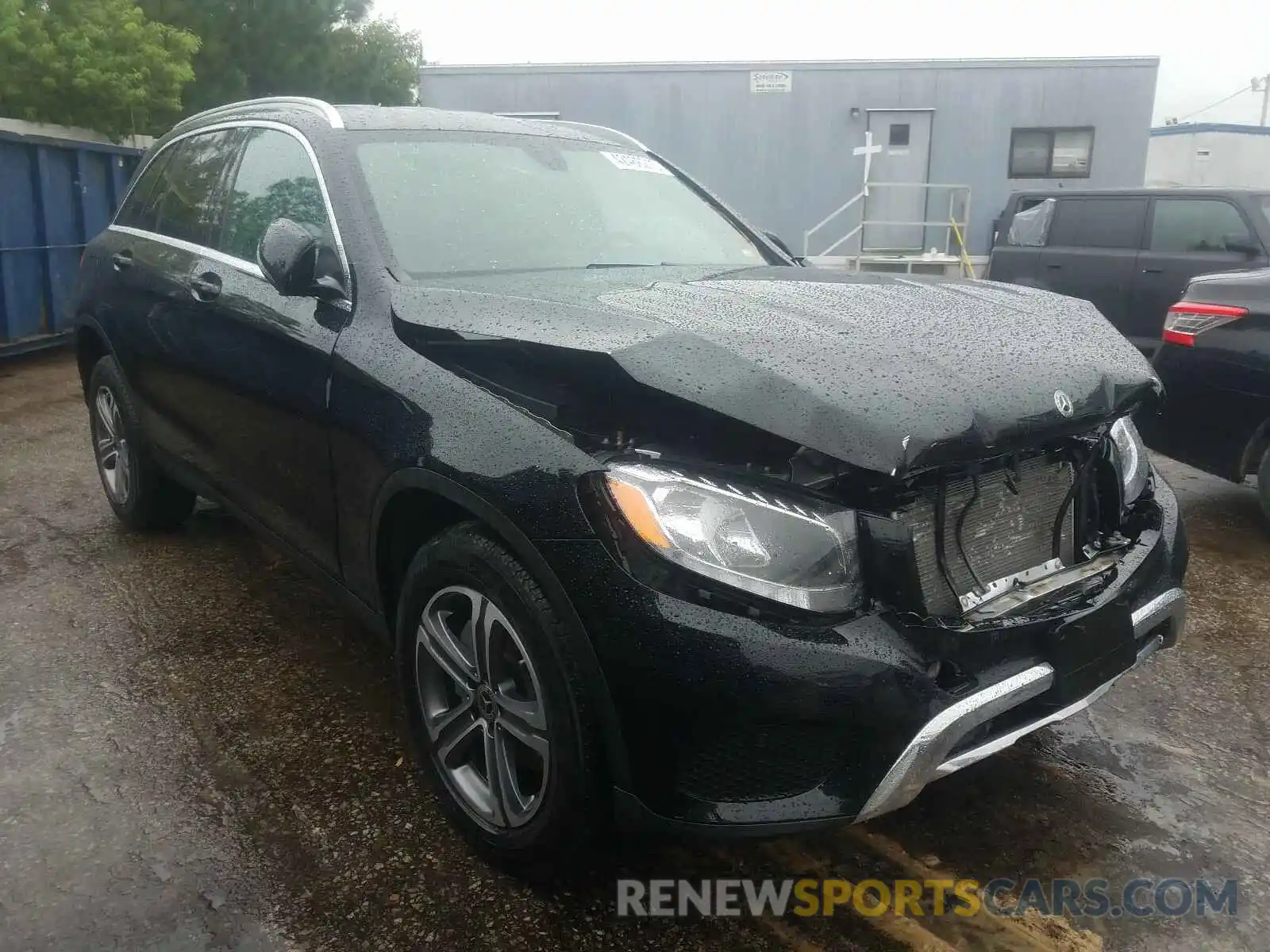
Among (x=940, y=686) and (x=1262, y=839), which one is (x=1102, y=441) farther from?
(x=1262, y=839)

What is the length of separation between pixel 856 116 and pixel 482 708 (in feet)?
46.5

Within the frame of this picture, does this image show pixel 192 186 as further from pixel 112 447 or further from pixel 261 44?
pixel 261 44

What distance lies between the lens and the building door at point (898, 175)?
1481 cm

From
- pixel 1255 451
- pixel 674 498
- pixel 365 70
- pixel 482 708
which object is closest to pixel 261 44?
pixel 365 70

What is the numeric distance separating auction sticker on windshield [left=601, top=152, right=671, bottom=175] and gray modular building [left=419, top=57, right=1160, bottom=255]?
11.2 metres

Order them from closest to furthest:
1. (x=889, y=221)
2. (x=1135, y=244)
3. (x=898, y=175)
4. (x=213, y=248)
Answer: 1. (x=213, y=248)
2. (x=1135, y=244)
3. (x=898, y=175)
4. (x=889, y=221)

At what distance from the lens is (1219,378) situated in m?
4.85

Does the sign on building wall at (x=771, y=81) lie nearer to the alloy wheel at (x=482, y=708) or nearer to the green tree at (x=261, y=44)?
the green tree at (x=261, y=44)

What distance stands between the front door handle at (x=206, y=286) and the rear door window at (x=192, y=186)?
0.26 m

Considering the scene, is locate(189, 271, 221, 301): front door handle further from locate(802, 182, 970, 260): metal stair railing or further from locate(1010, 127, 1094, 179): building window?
locate(1010, 127, 1094, 179): building window

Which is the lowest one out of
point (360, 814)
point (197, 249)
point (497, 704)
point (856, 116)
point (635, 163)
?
point (360, 814)

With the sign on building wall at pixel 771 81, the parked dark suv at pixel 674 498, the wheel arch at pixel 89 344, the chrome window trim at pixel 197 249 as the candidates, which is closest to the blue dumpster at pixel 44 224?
the wheel arch at pixel 89 344

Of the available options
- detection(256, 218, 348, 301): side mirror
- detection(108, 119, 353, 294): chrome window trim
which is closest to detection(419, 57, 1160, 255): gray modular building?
detection(108, 119, 353, 294): chrome window trim

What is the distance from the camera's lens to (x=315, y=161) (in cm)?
311
